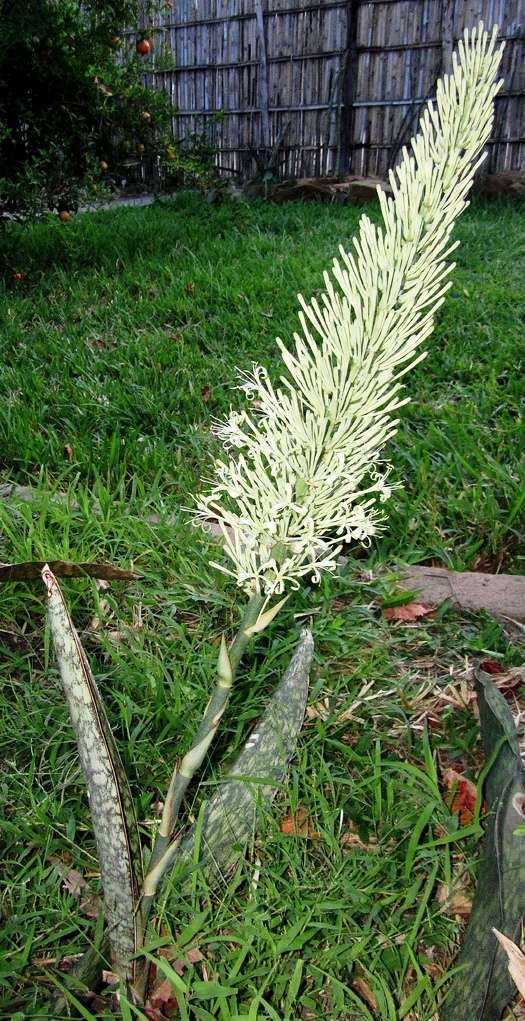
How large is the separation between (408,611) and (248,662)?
0.59m

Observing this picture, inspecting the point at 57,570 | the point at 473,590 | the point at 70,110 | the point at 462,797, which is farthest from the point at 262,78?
the point at 462,797

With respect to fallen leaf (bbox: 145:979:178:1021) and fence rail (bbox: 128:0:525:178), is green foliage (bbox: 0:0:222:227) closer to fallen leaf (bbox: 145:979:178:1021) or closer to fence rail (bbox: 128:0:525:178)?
fence rail (bbox: 128:0:525:178)

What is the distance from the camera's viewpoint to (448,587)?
8.96ft

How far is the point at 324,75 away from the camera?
10000 millimetres

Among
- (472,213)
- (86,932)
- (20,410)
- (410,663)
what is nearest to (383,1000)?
(86,932)

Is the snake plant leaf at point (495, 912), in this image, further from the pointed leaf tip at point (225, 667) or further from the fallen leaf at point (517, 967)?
the pointed leaf tip at point (225, 667)

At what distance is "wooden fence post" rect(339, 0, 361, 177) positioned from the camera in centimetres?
951

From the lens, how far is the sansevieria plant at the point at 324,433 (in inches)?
39.3

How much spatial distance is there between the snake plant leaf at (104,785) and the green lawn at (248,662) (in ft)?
0.40

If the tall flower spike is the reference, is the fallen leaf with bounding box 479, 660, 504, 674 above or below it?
below

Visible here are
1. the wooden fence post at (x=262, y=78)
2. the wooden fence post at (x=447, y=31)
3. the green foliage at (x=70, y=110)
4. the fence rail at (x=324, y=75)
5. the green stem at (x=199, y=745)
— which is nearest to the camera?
the green stem at (x=199, y=745)

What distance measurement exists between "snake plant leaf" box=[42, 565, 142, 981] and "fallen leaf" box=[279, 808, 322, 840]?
464 millimetres

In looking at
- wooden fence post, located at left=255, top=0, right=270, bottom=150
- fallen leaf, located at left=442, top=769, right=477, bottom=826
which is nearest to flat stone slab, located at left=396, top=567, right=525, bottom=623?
fallen leaf, located at left=442, top=769, right=477, bottom=826

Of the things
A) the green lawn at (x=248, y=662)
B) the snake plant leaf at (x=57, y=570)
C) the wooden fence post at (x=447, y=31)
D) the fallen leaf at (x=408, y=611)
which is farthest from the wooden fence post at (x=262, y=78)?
the snake plant leaf at (x=57, y=570)
